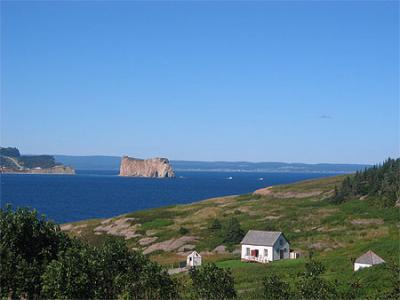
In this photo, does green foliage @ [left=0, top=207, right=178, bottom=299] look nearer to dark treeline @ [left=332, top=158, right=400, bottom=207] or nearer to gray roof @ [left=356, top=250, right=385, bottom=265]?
gray roof @ [left=356, top=250, right=385, bottom=265]

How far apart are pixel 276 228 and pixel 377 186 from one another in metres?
25.9

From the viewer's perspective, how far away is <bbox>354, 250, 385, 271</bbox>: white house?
162 feet

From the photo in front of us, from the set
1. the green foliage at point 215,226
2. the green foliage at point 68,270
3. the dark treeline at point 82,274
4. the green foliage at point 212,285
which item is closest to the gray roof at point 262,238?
the green foliage at point 215,226

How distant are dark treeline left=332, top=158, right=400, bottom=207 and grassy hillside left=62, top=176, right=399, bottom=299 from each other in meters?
2.38

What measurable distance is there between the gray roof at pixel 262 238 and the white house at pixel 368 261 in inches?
683

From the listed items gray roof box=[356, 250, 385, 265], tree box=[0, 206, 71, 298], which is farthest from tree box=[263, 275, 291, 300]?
gray roof box=[356, 250, 385, 265]

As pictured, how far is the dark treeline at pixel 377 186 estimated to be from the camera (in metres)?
93.8

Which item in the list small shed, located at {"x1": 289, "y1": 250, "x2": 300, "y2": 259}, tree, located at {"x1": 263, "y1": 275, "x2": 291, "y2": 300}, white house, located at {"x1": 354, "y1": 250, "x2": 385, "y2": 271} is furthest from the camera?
small shed, located at {"x1": 289, "y1": 250, "x2": 300, "y2": 259}

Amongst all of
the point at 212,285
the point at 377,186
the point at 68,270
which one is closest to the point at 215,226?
the point at 377,186

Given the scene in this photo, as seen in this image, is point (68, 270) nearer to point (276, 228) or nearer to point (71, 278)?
point (71, 278)

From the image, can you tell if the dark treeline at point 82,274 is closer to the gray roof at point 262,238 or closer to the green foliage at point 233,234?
the gray roof at point 262,238

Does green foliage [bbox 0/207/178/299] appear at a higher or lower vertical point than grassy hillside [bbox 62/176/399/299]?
higher

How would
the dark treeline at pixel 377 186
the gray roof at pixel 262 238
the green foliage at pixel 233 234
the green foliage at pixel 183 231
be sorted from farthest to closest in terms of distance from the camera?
the dark treeline at pixel 377 186
the green foliage at pixel 183 231
the green foliage at pixel 233 234
the gray roof at pixel 262 238

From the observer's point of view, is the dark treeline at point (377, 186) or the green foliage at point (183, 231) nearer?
the green foliage at point (183, 231)
